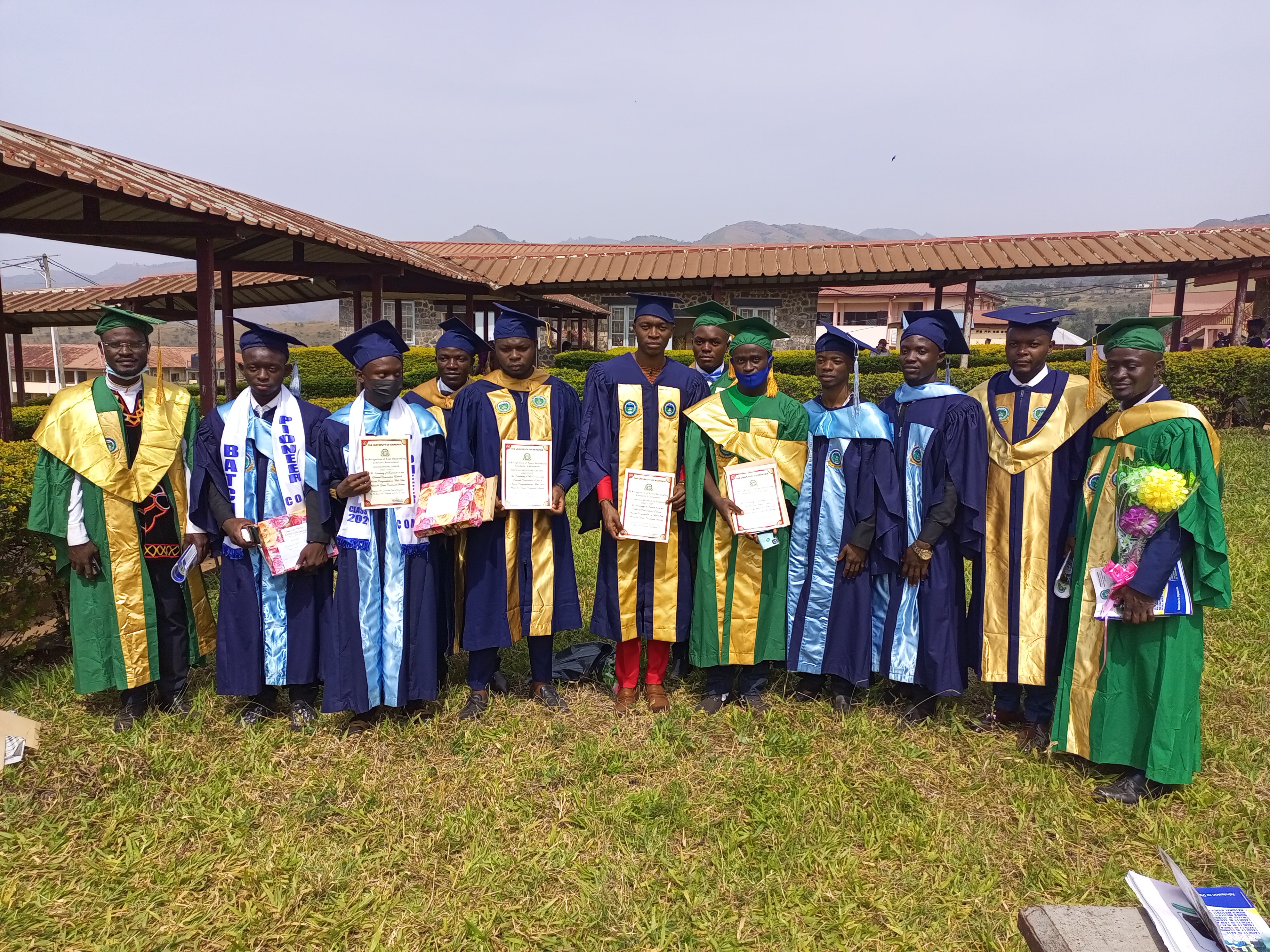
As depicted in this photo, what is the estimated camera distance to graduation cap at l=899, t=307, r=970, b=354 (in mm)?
3871

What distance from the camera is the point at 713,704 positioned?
4238 mm

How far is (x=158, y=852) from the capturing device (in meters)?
3.06

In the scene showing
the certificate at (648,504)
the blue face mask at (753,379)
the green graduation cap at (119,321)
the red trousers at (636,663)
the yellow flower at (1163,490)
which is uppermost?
the green graduation cap at (119,321)

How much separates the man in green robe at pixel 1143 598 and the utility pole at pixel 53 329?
82.2 ft

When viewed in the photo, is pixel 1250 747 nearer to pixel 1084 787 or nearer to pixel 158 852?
pixel 1084 787

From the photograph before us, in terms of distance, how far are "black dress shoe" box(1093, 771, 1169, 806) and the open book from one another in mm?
1659

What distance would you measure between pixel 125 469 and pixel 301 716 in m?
1.48

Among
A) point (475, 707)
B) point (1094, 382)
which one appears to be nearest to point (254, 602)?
point (475, 707)

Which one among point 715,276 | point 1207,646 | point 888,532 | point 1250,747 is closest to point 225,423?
point 888,532

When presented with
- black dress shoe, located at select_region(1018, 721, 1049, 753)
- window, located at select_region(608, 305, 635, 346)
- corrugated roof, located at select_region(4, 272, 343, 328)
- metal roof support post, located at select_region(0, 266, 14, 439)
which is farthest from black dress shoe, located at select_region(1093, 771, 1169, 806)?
window, located at select_region(608, 305, 635, 346)

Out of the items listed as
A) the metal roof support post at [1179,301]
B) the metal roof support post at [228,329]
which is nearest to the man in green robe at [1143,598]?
the metal roof support post at [228,329]

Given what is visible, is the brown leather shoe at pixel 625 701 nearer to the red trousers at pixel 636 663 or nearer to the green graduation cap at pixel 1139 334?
the red trousers at pixel 636 663

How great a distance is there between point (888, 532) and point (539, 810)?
2.09 meters

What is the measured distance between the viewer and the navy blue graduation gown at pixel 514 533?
4.02 metres
